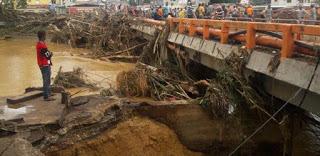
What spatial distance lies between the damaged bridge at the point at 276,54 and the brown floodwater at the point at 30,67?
609cm

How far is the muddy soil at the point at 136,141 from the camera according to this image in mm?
8641

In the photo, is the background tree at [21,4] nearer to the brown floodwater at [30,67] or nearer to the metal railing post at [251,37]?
the brown floodwater at [30,67]

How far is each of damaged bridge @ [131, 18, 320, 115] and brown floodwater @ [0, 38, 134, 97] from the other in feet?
20.0

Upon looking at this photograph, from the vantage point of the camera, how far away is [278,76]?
7.25 meters

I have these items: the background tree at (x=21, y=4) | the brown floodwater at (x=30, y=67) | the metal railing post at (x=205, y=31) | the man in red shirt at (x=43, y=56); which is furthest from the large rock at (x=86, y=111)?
the background tree at (x=21, y=4)

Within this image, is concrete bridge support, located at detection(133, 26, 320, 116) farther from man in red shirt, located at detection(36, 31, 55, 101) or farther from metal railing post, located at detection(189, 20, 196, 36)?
man in red shirt, located at detection(36, 31, 55, 101)

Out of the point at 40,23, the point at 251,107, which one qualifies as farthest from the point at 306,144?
the point at 40,23

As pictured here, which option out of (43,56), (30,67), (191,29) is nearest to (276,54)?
(43,56)

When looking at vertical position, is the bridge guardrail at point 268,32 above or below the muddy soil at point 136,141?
above

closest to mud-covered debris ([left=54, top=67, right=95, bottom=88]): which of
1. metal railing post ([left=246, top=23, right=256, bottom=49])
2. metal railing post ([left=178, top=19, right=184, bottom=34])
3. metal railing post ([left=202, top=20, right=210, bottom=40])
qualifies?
metal railing post ([left=178, top=19, right=184, bottom=34])

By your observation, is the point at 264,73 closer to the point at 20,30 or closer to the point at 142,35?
the point at 142,35

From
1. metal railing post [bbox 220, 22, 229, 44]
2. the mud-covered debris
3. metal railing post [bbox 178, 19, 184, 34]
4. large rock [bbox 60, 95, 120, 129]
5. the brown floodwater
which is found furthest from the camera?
the brown floodwater

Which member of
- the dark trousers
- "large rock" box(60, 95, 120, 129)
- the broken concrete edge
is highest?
the dark trousers

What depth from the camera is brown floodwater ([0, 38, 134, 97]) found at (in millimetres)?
15749
